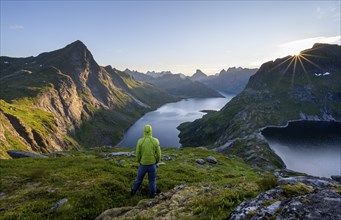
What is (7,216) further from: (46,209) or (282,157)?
(282,157)

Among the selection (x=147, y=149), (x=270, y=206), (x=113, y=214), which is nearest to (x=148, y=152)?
(x=147, y=149)

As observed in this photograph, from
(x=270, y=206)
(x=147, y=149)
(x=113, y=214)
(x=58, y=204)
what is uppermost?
(x=147, y=149)

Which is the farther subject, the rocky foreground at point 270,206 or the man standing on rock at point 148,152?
the man standing on rock at point 148,152

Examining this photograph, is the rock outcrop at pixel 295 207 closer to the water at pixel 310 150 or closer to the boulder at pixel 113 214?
the boulder at pixel 113 214

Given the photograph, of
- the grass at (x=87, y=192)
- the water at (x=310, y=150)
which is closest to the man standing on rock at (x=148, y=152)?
the grass at (x=87, y=192)

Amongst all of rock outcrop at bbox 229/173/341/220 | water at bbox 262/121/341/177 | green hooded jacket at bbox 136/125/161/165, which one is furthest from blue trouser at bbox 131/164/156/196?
water at bbox 262/121/341/177

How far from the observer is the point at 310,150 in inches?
6043

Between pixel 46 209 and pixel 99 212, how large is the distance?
3.81 meters

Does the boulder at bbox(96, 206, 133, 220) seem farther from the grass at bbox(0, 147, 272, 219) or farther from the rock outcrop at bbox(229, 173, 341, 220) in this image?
the rock outcrop at bbox(229, 173, 341, 220)

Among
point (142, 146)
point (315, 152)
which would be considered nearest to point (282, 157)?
point (315, 152)

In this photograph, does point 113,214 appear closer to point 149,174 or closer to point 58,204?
point 149,174

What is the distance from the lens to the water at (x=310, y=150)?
124500 millimetres

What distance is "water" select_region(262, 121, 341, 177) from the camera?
4902 inches

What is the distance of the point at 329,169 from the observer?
122 metres
